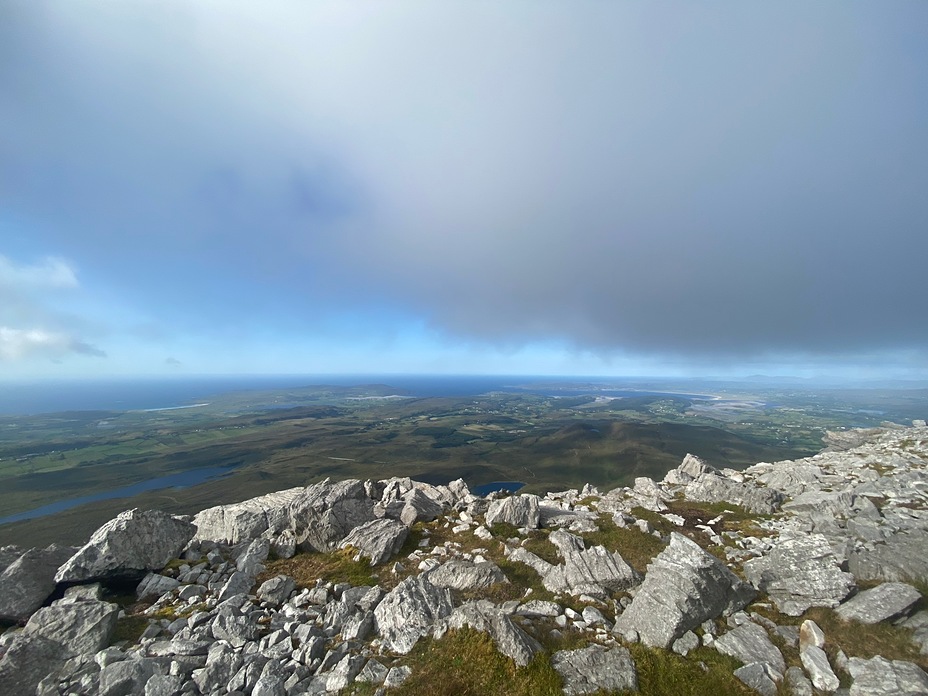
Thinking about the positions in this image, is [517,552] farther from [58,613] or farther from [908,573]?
[58,613]

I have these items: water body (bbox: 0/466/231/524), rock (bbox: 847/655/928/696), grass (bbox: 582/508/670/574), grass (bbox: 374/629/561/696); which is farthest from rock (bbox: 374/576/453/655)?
water body (bbox: 0/466/231/524)

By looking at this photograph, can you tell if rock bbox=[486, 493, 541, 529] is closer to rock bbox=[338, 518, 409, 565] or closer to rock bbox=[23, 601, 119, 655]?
rock bbox=[338, 518, 409, 565]

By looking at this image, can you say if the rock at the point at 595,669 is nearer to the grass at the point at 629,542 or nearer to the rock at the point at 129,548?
the grass at the point at 629,542

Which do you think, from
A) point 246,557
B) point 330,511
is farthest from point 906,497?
point 246,557

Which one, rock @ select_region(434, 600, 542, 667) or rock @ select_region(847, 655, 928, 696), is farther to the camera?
rock @ select_region(434, 600, 542, 667)

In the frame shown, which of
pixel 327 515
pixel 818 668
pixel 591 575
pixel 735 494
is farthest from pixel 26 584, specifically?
pixel 735 494

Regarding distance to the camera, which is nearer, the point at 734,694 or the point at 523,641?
the point at 734,694

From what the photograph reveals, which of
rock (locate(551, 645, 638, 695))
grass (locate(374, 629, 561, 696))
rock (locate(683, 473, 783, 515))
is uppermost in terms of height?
grass (locate(374, 629, 561, 696))
